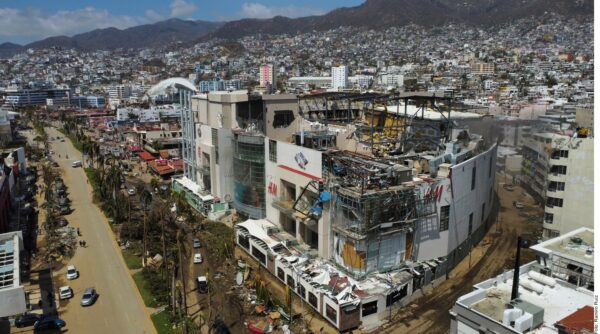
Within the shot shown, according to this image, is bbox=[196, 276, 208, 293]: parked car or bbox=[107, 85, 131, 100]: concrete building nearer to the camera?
bbox=[196, 276, 208, 293]: parked car

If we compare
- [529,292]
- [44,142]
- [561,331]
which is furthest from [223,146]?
[44,142]

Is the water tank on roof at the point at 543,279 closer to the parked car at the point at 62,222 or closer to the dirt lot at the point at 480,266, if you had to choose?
the dirt lot at the point at 480,266

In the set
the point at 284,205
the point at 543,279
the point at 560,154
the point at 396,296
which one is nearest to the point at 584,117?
the point at 560,154

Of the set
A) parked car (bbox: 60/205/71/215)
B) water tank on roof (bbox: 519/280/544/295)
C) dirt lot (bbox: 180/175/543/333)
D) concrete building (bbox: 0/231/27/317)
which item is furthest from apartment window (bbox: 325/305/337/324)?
parked car (bbox: 60/205/71/215)

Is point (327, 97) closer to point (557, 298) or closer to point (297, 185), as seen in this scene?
point (297, 185)

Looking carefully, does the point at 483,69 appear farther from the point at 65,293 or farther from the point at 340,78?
the point at 65,293

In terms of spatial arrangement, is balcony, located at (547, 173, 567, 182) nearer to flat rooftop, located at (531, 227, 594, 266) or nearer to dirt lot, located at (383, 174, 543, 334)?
dirt lot, located at (383, 174, 543, 334)
